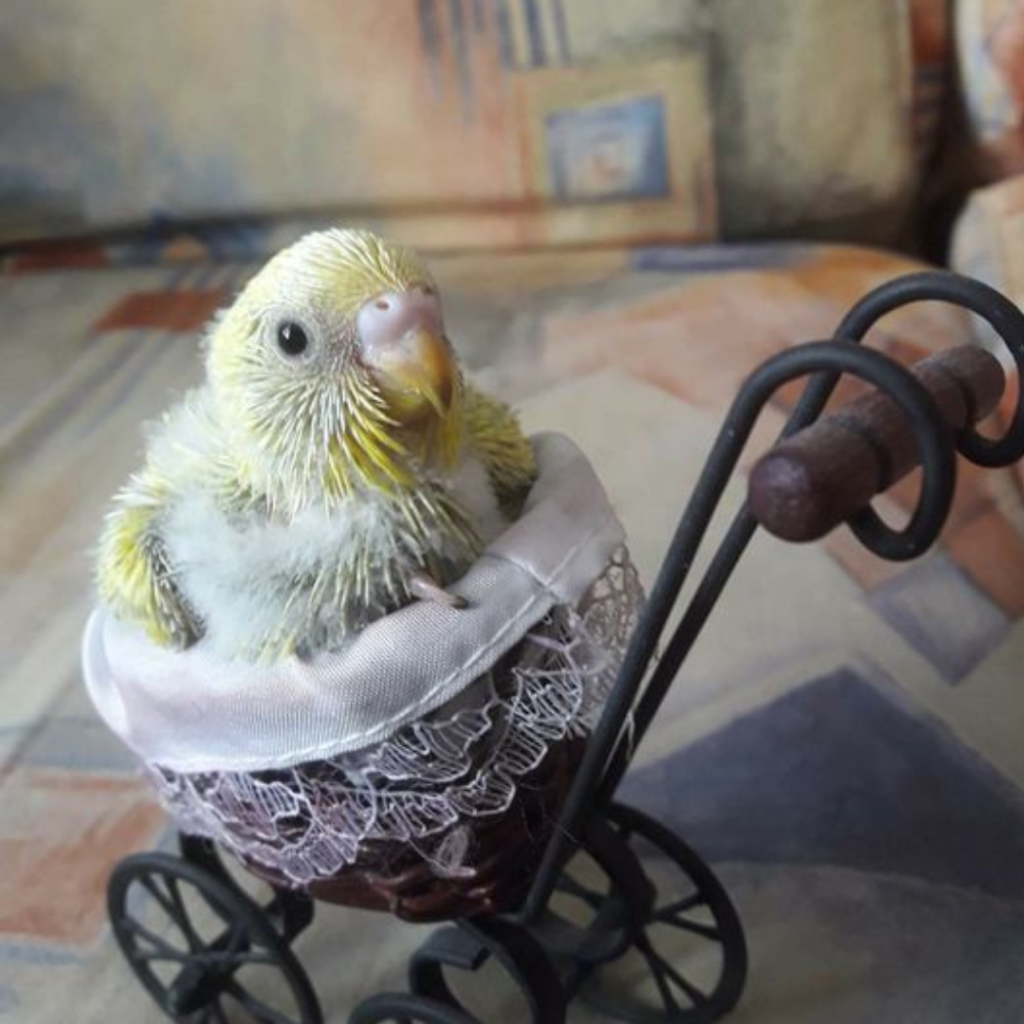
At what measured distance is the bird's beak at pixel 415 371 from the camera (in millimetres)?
433

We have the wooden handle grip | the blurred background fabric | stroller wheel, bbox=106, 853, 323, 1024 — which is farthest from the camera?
the blurred background fabric

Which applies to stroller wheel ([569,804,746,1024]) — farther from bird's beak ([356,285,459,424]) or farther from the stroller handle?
bird's beak ([356,285,459,424])

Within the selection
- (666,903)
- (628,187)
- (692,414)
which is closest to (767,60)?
(628,187)

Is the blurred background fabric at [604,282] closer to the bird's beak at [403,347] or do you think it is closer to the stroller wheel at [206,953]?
the stroller wheel at [206,953]

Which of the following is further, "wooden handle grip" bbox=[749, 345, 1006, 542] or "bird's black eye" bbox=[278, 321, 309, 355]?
"bird's black eye" bbox=[278, 321, 309, 355]

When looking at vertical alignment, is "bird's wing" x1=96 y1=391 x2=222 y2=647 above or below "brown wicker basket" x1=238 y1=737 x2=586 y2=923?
above

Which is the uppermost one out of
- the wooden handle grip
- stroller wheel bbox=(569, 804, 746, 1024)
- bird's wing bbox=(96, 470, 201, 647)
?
the wooden handle grip

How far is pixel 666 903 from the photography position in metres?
0.62

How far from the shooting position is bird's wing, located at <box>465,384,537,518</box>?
499 mm

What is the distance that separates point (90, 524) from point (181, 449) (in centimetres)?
39

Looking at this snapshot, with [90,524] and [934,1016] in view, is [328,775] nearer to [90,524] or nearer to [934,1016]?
[934,1016]

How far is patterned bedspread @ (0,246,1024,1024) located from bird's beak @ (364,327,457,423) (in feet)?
0.96

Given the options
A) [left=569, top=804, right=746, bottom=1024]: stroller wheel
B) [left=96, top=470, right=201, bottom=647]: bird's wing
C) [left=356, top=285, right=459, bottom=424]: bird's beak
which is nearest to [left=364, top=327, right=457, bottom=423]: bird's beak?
[left=356, top=285, right=459, bottom=424]: bird's beak

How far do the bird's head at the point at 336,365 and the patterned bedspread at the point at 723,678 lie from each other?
28cm
